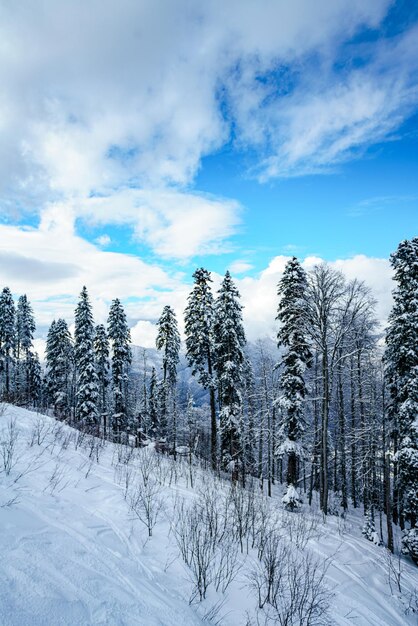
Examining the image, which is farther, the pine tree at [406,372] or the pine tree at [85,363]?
the pine tree at [85,363]

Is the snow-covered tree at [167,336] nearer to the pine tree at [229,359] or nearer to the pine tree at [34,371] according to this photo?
the pine tree at [229,359]

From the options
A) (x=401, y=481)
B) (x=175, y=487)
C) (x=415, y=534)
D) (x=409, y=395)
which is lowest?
(x=415, y=534)

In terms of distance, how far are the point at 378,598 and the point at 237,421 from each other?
14.9m

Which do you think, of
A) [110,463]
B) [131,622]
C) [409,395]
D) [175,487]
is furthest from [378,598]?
[409,395]

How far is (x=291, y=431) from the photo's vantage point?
62.8 feet

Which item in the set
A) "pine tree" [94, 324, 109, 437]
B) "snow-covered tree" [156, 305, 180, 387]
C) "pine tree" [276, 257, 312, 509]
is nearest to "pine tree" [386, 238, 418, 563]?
"pine tree" [276, 257, 312, 509]

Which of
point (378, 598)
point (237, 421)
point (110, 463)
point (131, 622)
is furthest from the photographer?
point (237, 421)

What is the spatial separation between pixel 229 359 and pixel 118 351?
62.1ft

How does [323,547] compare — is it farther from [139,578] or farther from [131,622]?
[131,622]

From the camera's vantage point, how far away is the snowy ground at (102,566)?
124 inches

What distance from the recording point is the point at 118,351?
1465 inches

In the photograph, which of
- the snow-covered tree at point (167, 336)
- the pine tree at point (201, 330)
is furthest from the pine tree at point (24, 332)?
the pine tree at point (201, 330)

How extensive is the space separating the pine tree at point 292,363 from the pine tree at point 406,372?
5347 millimetres

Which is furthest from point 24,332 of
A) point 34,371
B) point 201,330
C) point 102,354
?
point 201,330
